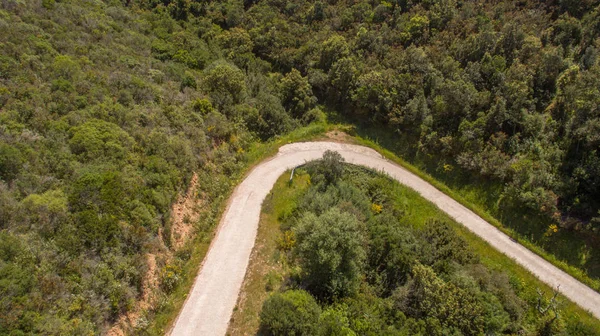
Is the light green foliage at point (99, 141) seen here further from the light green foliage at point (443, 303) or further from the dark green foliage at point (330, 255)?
the light green foliage at point (443, 303)

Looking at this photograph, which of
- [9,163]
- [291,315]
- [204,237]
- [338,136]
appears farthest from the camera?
[338,136]

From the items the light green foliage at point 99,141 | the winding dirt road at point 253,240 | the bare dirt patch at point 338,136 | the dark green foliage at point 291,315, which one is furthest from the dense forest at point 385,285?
the light green foliage at point 99,141

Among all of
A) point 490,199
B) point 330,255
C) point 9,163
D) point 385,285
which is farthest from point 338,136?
point 9,163

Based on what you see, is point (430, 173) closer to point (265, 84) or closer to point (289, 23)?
point (265, 84)

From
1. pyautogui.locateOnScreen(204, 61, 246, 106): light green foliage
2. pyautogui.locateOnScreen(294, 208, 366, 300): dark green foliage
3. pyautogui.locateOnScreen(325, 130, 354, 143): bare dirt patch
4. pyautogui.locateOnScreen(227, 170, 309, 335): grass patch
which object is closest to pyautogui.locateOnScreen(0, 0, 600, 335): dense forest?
pyautogui.locateOnScreen(204, 61, 246, 106): light green foliage

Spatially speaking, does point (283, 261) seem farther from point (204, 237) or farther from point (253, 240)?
point (204, 237)

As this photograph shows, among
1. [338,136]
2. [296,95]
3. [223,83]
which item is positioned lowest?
[338,136]

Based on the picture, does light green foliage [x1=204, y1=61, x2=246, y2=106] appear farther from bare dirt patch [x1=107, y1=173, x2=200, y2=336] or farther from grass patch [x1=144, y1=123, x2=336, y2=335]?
bare dirt patch [x1=107, y1=173, x2=200, y2=336]
